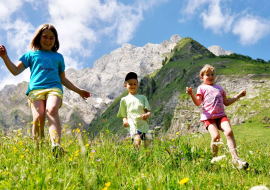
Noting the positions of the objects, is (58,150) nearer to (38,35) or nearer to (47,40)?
(47,40)

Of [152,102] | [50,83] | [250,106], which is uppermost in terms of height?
[152,102]

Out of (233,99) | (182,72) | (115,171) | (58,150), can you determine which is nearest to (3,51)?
(58,150)

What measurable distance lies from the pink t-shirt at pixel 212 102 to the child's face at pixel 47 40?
393cm

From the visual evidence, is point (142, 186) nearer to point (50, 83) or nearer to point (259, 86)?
point (50, 83)

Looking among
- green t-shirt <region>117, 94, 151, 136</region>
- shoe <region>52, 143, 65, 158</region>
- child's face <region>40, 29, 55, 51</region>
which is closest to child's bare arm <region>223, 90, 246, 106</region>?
green t-shirt <region>117, 94, 151, 136</region>

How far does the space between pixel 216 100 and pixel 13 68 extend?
4781mm

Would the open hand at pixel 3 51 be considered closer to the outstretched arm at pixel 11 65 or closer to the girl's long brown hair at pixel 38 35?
the outstretched arm at pixel 11 65

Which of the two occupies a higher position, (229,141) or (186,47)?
(186,47)

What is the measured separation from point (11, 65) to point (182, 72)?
132 metres

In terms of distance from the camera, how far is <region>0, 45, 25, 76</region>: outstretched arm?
4294 millimetres

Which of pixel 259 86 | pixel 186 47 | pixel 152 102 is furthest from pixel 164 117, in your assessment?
pixel 186 47

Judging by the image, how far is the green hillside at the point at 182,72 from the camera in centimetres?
8910

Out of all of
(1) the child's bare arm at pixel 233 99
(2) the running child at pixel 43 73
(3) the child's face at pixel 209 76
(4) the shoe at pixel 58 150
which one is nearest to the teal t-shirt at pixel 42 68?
(2) the running child at pixel 43 73

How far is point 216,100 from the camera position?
18.5 ft
